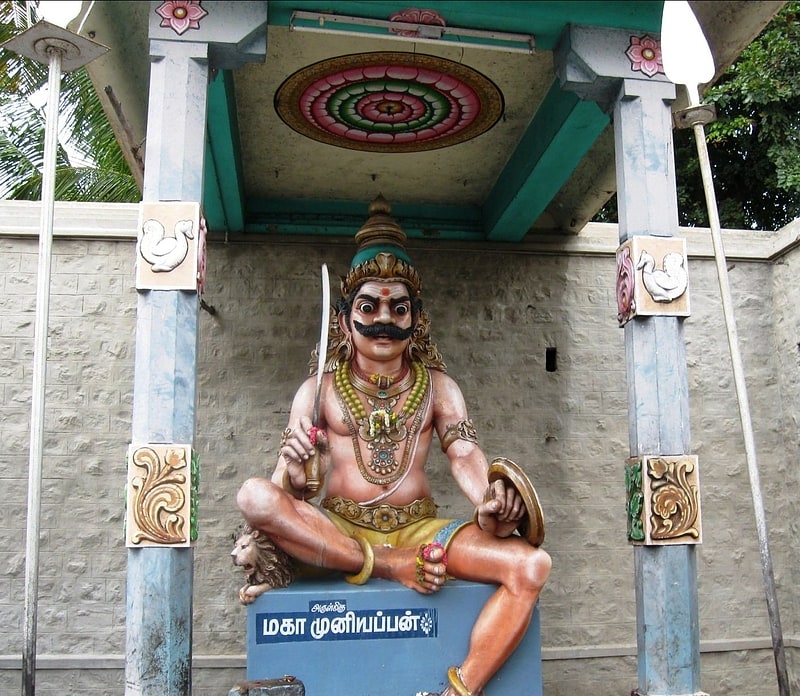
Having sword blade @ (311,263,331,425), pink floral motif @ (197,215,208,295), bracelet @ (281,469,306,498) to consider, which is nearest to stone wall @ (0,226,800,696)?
sword blade @ (311,263,331,425)

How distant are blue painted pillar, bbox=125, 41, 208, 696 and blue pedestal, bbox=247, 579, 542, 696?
473mm

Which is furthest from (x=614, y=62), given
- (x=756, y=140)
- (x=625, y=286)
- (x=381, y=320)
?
(x=756, y=140)

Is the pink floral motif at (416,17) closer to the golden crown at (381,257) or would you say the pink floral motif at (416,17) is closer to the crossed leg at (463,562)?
the golden crown at (381,257)

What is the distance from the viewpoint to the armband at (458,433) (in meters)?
4.72

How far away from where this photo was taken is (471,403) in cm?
644

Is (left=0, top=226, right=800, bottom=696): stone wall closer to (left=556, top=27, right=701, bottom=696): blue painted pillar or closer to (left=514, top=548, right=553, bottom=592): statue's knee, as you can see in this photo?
(left=514, top=548, right=553, bottom=592): statue's knee

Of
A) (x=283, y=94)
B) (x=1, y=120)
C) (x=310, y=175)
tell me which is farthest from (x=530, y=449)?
(x=1, y=120)

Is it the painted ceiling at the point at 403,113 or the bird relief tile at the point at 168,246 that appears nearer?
the bird relief tile at the point at 168,246

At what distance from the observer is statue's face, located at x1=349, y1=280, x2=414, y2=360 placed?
4.80 m

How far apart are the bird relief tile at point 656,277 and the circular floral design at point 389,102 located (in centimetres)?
148

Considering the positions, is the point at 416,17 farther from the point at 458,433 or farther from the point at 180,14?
the point at 458,433

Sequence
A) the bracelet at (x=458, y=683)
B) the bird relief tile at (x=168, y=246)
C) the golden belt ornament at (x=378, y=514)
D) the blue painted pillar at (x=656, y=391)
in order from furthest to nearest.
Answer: the golden belt ornament at (x=378, y=514) < the bracelet at (x=458, y=683) < the blue painted pillar at (x=656, y=391) < the bird relief tile at (x=168, y=246)

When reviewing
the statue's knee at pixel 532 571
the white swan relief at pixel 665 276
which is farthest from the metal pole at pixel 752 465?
the statue's knee at pixel 532 571

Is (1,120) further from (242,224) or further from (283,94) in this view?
(283,94)
